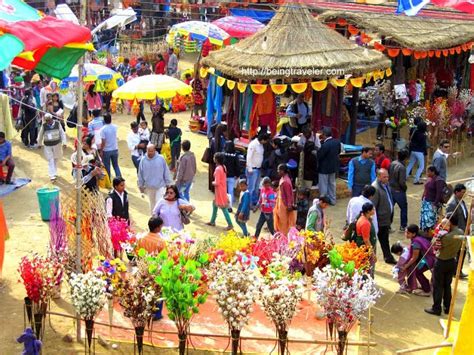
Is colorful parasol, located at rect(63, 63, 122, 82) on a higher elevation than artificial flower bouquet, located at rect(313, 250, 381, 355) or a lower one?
higher

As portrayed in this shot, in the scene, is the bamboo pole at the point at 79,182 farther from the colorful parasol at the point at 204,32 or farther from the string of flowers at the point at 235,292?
the colorful parasol at the point at 204,32

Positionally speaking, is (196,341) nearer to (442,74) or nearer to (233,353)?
(233,353)

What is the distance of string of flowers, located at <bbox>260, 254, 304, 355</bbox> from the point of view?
6.57 meters

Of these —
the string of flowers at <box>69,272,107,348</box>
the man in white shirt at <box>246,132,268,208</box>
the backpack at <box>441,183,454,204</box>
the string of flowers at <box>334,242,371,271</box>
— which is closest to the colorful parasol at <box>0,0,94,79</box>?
the string of flowers at <box>69,272,107,348</box>

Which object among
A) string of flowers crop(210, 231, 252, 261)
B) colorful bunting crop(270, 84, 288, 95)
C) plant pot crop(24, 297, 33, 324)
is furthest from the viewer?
colorful bunting crop(270, 84, 288, 95)

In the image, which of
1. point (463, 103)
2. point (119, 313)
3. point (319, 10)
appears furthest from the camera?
point (319, 10)

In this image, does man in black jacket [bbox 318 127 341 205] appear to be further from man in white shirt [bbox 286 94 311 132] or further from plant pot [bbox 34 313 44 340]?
plant pot [bbox 34 313 44 340]

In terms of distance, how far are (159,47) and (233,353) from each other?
20.1 metres

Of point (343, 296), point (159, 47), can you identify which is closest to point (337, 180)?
point (343, 296)

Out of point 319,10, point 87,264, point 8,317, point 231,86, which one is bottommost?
point 8,317

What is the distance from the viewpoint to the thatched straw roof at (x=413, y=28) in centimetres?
1516

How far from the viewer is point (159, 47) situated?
2573 centimetres

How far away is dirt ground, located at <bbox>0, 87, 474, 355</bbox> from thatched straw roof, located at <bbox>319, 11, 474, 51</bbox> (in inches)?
105

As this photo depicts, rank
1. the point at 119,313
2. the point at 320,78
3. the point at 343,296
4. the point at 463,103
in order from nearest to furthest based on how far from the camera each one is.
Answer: the point at 343,296, the point at 119,313, the point at 320,78, the point at 463,103
